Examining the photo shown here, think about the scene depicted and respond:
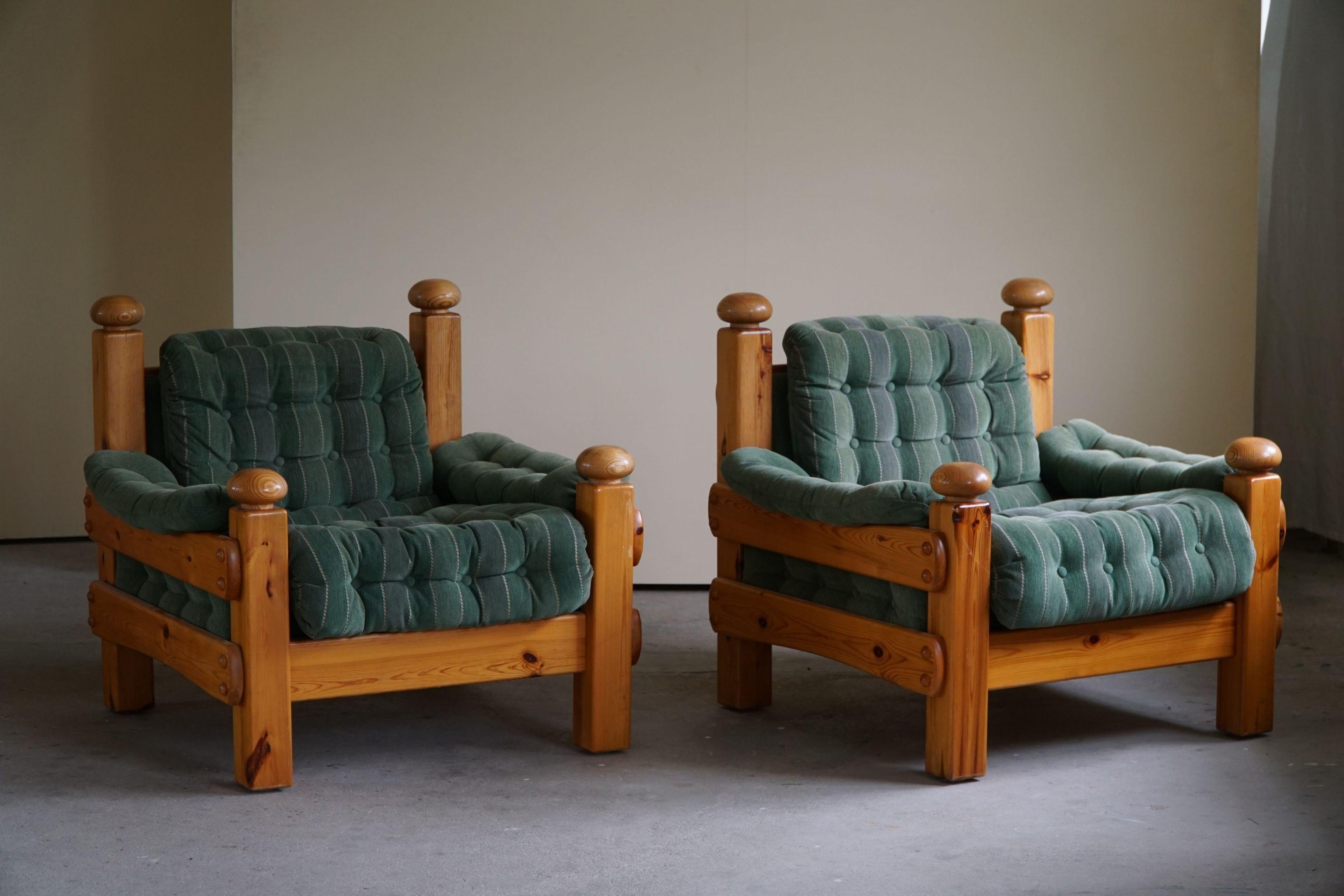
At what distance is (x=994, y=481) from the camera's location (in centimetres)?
367

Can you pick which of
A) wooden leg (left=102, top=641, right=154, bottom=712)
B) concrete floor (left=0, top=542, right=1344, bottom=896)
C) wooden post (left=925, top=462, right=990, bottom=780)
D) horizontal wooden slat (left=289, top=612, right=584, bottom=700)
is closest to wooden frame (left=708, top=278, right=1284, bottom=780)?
wooden post (left=925, top=462, right=990, bottom=780)

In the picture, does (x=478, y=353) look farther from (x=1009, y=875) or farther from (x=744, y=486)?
(x=1009, y=875)

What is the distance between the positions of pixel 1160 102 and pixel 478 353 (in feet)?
7.62

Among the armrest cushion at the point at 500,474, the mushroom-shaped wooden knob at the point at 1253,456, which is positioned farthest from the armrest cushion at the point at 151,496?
the mushroom-shaped wooden knob at the point at 1253,456

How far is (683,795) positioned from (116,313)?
1.65m

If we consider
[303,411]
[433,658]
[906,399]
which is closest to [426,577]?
[433,658]

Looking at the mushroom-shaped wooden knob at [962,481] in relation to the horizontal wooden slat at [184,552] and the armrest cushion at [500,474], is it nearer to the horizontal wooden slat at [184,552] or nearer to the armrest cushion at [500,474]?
the armrest cushion at [500,474]

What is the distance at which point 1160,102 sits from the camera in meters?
4.90

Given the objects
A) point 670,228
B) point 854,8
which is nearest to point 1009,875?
point 670,228

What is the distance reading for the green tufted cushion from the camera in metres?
2.91

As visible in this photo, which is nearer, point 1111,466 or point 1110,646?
point 1110,646

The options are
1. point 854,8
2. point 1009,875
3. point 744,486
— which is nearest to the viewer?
point 1009,875

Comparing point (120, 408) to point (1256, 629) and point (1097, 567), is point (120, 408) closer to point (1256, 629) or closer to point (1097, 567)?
point (1097, 567)

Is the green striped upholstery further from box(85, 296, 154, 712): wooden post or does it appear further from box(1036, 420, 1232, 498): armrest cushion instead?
box(85, 296, 154, 712): wooden post
